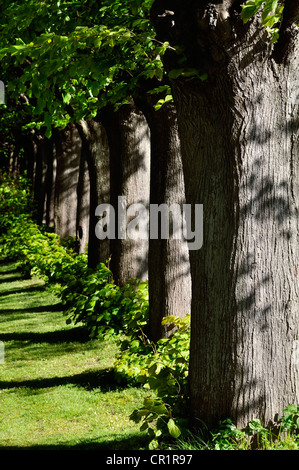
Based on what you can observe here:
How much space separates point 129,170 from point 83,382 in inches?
166

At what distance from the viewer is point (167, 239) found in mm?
10203

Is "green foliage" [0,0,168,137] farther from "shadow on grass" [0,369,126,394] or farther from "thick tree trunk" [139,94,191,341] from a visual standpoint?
"shadow on grass" [0,369,126,394]

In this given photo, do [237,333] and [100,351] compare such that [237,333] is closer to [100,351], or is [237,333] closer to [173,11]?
[173,11]

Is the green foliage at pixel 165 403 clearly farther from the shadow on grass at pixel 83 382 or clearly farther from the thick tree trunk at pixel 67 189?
the thick tree trunk at pixel 67 189

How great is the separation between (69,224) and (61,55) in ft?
58.7

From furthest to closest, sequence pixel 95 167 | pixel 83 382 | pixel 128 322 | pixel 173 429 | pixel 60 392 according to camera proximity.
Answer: pixel 95 167 < pixel 128 322 < pixel 83 382 < pixel 60 392 < pixel 173 429

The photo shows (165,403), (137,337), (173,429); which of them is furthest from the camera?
(137,337)

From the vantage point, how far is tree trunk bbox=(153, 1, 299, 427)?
5.83m

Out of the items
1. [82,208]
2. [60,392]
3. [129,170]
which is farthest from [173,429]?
[82,208]

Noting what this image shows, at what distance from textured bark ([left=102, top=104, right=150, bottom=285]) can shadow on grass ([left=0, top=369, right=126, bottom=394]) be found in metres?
2.71

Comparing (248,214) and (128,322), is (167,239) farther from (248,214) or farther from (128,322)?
(248,214)

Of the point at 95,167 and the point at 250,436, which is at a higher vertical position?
the point at 95,167

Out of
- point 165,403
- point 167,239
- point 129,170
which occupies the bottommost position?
point 165,403

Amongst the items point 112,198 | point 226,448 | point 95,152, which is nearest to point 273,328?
point 226,448
